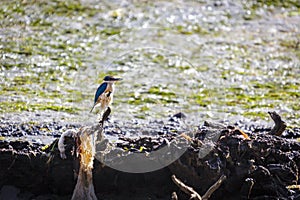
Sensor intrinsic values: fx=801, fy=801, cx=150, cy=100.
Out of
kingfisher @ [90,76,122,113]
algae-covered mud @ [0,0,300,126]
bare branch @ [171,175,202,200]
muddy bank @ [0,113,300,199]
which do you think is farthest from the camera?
algae-covered mud @ [0,0,300,126]

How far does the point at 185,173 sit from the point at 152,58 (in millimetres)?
4382

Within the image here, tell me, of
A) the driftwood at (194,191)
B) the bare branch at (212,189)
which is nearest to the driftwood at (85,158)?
the driftwood at (194,191)

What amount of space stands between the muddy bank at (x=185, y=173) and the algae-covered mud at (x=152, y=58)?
1725 millimetres

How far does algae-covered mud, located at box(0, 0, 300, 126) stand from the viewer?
8.98 meters

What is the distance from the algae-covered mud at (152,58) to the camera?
898cm

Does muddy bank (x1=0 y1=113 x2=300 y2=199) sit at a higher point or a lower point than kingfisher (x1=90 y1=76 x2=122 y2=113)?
lower

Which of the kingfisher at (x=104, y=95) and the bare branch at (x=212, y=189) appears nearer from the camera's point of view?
the bare branch at (x=212, y=189)

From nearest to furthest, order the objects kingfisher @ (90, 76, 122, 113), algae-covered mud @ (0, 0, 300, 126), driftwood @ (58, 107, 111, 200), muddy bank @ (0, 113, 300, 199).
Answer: driftwood @ (58, 107, 111, 200) → muddy bank @ (0, 113, 300, 199) → kingfisher @ (90, 76, 122, 113) → algae-covered mud @ (0, 0, 300, 126)

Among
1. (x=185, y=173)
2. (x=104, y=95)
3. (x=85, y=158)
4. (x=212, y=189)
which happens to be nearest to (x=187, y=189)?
(x=212, y=189)

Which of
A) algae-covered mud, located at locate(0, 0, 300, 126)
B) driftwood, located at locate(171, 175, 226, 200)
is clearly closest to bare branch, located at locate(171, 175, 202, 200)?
driftwood, located at locate(171, 175, 226, 200)

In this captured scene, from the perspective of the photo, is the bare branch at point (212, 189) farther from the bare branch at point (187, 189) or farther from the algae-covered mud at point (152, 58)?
the algae-covered mud at point (152, 58)

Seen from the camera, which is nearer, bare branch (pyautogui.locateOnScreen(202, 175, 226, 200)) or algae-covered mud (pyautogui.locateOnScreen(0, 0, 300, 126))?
bare branch (pyautogui.locateOnScreen(202, 175, 226, 200))

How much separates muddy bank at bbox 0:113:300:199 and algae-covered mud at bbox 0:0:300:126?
1725mm

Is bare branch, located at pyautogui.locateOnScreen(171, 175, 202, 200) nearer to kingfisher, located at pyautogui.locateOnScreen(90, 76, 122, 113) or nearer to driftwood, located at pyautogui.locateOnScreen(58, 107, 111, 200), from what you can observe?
driftwood, located at pyautogui.locateOnScreen(58, 107, 111, 200)
